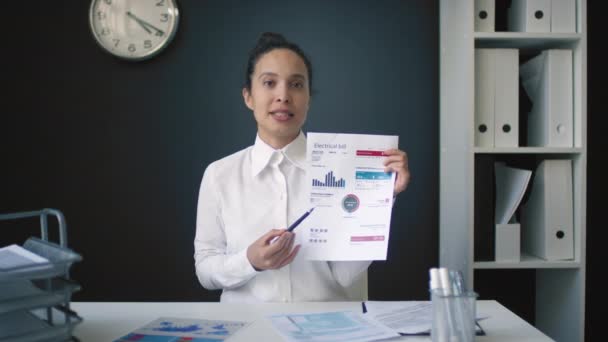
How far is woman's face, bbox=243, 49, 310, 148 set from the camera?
5.04 ft

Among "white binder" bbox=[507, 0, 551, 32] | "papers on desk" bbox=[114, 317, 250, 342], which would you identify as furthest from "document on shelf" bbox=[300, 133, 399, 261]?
"white binder" bbox=[507, 0, 551, 32]

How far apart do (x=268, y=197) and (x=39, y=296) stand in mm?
809

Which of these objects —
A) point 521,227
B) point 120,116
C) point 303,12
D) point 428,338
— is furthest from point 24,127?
point 521,227

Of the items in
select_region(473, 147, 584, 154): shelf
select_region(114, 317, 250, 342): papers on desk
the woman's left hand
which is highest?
select_region(473, 147, 584, 154): shelf

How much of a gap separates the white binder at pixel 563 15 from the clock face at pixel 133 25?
63.4 inches

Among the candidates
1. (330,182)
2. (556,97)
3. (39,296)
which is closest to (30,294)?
(39,296)

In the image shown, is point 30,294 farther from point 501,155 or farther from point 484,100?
point 501,155

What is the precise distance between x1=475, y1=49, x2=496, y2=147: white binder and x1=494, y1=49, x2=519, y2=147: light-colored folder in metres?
0.02

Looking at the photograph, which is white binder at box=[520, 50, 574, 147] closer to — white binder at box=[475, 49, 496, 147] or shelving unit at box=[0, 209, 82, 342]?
white binder at box=[475, 49, 496, 147]

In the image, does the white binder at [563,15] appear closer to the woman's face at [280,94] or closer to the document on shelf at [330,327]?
the woman's face at [280,94]

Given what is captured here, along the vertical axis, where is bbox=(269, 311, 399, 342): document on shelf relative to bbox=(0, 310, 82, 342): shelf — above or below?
below

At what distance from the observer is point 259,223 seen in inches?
60.8

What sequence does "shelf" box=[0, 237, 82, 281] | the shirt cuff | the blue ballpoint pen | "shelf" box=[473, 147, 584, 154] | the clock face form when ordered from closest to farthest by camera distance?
"shelf" box=[0, 237, 82, 281] → the blue ballpoint pen → the shirt cuff → "shelf" box=[473, 147, 584, 154] → the clock face
